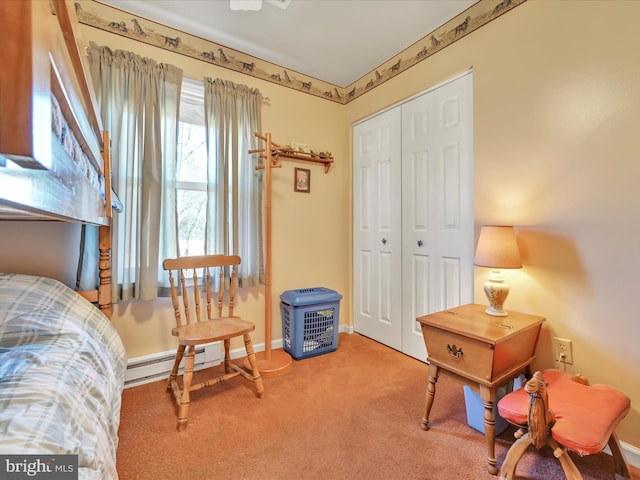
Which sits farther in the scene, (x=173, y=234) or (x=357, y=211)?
(x=357, y=211)

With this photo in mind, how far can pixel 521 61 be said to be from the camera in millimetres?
1694

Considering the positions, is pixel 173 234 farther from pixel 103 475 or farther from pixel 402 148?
pixel 402 148

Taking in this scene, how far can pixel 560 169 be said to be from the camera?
1.54 meters

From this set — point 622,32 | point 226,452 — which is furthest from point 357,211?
point 226,452

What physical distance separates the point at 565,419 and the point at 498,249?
0.79 m

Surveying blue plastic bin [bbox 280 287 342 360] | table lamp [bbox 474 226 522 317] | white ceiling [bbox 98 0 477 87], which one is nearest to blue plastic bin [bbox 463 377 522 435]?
table lamp [bbox 474 226 522 317]

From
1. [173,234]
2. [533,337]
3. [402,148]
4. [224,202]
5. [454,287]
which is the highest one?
[402,148]

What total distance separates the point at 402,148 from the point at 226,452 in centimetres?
245

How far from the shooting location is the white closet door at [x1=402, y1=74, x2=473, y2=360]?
2039 millimetres

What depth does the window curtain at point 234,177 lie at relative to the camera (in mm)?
2250

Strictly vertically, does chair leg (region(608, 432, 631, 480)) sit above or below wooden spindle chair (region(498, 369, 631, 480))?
below

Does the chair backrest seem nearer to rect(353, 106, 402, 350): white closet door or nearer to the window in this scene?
the window

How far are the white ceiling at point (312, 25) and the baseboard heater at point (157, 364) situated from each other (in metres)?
2.43

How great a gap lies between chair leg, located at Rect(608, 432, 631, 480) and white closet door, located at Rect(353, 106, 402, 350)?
1433 mm
